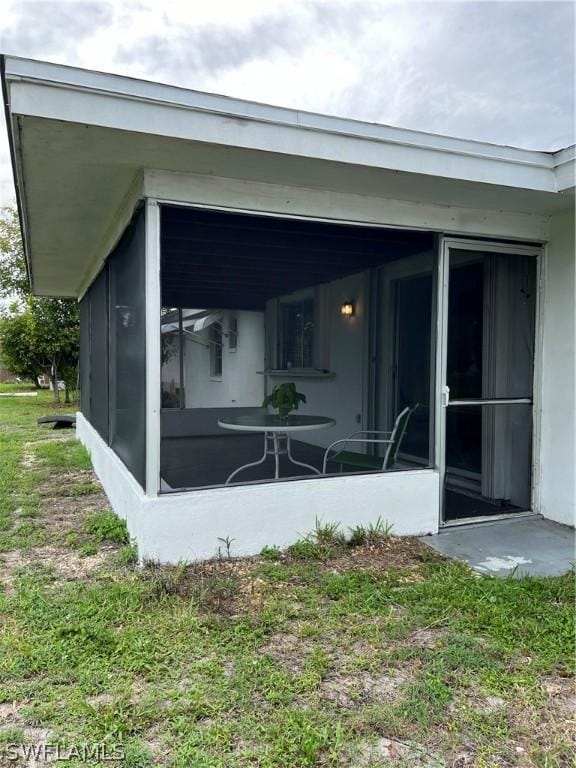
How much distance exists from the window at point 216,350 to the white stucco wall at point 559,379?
7.43 meters

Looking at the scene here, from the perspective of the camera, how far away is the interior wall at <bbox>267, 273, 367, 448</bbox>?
265 inches

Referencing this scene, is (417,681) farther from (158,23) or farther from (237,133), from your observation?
(158,23)

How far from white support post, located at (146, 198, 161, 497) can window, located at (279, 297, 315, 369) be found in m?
4.96

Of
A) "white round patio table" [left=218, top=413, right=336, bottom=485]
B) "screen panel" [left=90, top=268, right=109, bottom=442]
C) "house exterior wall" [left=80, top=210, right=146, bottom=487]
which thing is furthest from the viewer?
"screen panel" [left=90, top=268, right=109, bottom=442]

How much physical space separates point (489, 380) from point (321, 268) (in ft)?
8.21

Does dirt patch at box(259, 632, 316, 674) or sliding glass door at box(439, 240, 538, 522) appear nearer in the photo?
dirt patch at box(259, 632, 316, 674)

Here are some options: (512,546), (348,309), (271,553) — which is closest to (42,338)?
(348,309)

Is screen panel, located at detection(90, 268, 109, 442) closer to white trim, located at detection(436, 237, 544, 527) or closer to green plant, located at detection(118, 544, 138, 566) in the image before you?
green plant, located at detection(118, 544, 138, 566)

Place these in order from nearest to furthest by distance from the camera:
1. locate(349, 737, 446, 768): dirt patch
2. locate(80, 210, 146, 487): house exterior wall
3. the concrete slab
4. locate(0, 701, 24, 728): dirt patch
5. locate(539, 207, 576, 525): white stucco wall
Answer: locate(349, 737, 446, 768): dirt patch, locate(0, 701, 24, 728): dirt patch, the concrete slab, locate(80, 210, 146, 487): house exterior wall, locate(539, 207, 576, 525): white stucco wall

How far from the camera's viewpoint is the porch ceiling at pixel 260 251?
12.7 feet

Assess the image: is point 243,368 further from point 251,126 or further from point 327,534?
point 251,126

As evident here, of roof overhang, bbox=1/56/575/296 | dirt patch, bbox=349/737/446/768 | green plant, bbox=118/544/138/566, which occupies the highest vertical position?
roof overhang, bbox=1/56/575/296

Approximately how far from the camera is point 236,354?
33.4 ft

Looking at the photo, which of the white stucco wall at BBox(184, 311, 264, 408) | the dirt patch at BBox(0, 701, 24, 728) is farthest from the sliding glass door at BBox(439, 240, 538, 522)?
the white stucco wall at BBox(184, 311, 264, 408)
